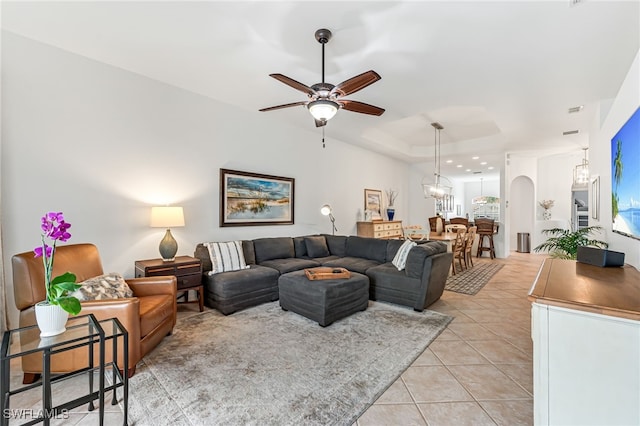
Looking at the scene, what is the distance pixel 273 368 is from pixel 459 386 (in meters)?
1.42

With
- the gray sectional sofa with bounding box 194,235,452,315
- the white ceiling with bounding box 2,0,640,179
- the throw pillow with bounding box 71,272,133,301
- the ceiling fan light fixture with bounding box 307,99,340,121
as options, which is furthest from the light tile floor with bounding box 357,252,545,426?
the white ceiling with bounding box 2,0,640,179

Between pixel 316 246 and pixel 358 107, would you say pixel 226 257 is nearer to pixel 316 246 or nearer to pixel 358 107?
pixel 316 246

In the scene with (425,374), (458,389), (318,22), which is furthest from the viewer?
(318,22)

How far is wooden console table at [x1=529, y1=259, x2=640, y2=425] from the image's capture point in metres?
1.25

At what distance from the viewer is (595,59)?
2.85 metres

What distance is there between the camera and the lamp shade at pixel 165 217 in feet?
11.0

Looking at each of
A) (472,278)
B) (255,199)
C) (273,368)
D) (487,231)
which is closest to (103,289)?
(273,368)

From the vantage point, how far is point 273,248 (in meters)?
4.66

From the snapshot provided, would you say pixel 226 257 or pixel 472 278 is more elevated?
pixel 226 257

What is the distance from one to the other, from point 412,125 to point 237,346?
5320 millimetres

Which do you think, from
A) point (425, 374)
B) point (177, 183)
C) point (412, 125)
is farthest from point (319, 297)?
point (412, 125)

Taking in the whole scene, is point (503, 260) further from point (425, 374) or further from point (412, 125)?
point (425, 374)

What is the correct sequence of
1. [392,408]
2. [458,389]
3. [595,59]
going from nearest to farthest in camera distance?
1. [392,408]
2. [458,389]
3. [595,59]

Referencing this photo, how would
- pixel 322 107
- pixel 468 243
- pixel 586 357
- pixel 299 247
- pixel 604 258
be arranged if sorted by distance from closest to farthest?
pixel 586 357 < pixel 604 258 < pixel 322 107 < pixel 299 247 < pixel 468 243
